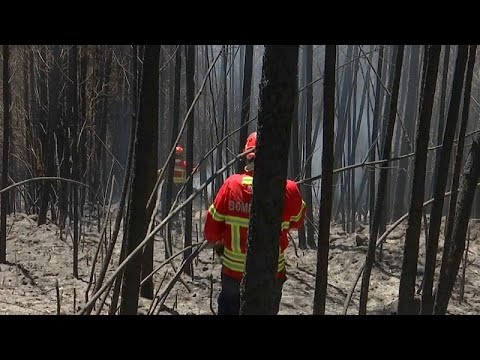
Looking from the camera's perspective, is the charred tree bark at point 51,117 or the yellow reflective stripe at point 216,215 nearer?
the yellow reflective stripe at point 216,215

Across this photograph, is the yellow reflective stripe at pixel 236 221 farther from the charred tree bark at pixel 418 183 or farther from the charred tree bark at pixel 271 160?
the charred tree bark at pixel 271 160

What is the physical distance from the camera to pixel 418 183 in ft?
6.19

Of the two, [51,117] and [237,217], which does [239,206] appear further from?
[51,117]

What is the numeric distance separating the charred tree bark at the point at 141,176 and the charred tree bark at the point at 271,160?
3.10ft

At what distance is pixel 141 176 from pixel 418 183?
3.47 ft

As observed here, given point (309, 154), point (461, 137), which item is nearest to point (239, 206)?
point (461, 137)

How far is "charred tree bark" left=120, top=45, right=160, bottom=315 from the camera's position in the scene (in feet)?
6.31

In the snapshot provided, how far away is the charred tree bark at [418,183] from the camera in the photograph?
1.78m

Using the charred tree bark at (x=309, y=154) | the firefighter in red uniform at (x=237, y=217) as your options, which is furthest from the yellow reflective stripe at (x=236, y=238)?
the charred tree bark at (x=309, y=154)
